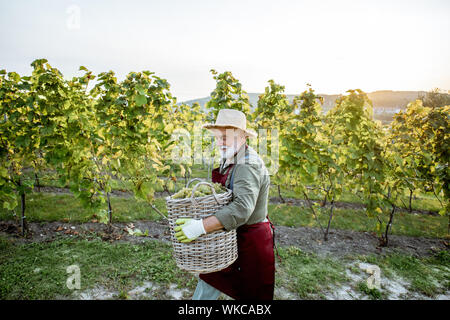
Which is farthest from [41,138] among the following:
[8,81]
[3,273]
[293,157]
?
[293,157]

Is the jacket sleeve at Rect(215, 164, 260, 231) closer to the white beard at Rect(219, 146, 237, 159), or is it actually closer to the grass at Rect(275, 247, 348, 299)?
the white beard at Rect(219, 146, 237, 159)

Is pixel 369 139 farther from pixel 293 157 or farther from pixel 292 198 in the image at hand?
pixel 292 198

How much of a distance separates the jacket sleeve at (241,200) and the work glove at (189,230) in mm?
148

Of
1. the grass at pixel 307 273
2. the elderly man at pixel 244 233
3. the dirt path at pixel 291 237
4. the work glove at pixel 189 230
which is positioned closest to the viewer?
the work glove at pixel 189 230

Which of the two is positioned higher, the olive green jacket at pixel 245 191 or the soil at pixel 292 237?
the olive green jacket at pixel 245 191

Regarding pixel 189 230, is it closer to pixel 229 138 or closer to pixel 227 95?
pixel 229 138

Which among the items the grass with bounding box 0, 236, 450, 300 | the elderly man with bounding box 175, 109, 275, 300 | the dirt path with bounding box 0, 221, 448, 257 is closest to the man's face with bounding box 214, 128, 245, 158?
the elderly man with bounding box 175, 109, 275, 300

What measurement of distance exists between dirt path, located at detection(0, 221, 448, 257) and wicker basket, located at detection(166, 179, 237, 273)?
10.4ft

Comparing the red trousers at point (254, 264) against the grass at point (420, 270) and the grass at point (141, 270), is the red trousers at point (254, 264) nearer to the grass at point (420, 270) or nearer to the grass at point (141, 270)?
the grass at point (141, 270)

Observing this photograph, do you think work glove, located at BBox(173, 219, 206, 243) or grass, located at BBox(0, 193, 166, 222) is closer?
work glove, located at BBox(173, 219, 206, 243)

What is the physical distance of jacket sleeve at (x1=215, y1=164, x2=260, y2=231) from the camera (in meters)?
1.72

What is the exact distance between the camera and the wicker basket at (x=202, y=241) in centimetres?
174

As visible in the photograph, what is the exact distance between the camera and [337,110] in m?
4.37

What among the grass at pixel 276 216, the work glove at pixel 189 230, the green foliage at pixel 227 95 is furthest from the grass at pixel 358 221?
the work glove at pixel 189 230
